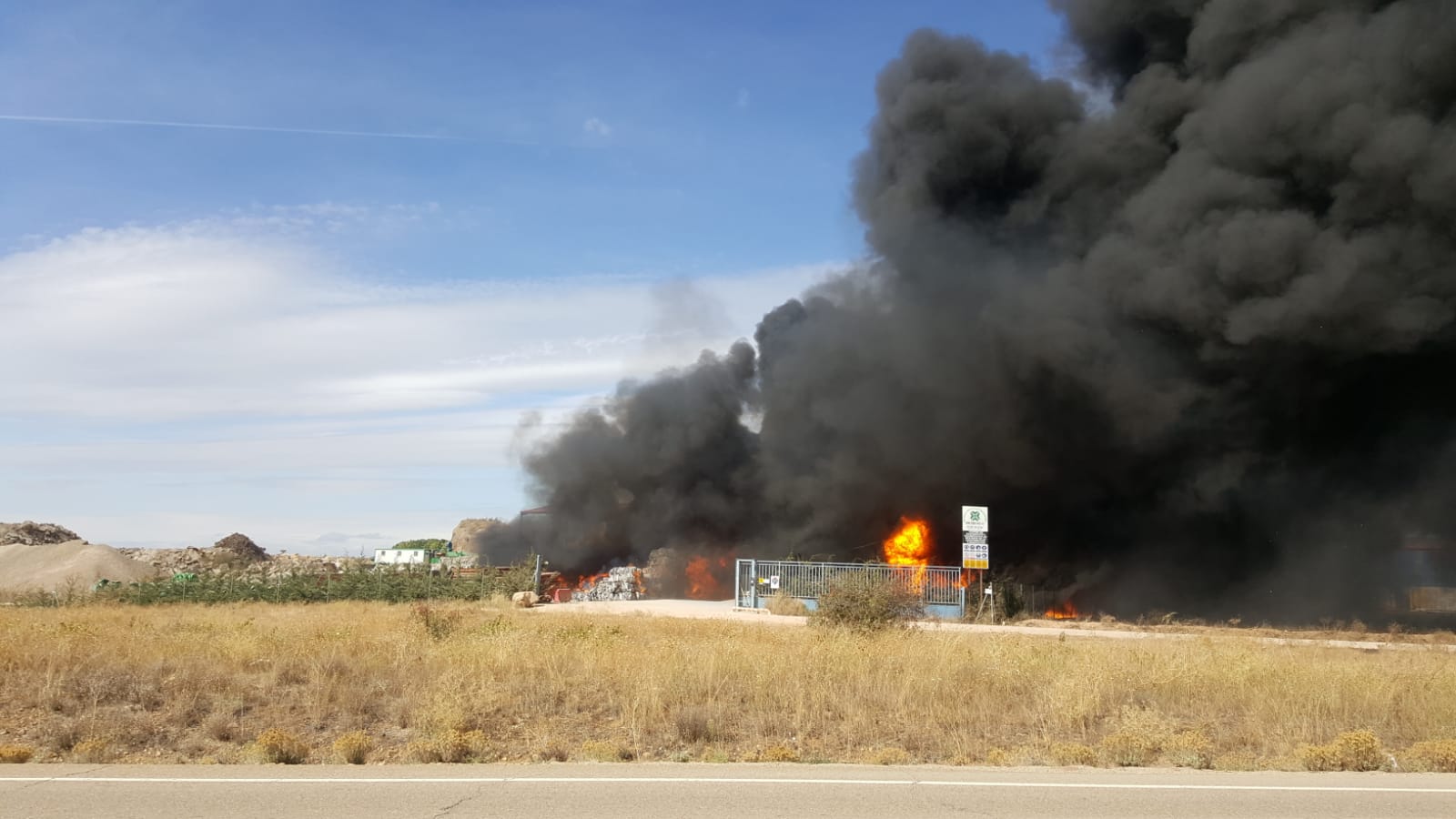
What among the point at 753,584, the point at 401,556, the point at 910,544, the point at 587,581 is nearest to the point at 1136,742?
the point at 753,584

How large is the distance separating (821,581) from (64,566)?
36073 millimetres

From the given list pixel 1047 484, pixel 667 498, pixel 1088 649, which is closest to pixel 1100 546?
pixel 1047 484

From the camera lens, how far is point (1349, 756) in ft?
31.4

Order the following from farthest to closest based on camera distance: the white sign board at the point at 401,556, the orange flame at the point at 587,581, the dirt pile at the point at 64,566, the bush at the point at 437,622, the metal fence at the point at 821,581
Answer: the white sign board at the point at 401,556 < the dirt pile at the point at 64,566 < the orange flame at the point at 587,581 < the metal fence at the point at 821,581 < the bush at the point at 437,622

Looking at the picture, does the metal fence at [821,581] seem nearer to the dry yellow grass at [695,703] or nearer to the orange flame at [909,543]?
the orange flame at [909,543]

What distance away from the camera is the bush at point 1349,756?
956 cm

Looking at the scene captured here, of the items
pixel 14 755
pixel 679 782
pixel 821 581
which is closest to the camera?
pixel 679 782

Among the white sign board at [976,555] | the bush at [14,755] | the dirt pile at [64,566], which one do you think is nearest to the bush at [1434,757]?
the bush at [14,755]

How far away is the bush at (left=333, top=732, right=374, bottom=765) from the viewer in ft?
31.4

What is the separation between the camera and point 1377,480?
112 feet

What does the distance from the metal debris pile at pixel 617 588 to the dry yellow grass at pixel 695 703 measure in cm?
2540

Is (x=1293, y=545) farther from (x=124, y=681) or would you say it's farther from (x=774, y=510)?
(x=124, y=681)

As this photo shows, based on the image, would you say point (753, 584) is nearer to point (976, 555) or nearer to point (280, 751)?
point (976, 555)

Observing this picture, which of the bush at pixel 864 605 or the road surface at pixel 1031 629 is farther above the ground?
the bush at pixel 864 605
